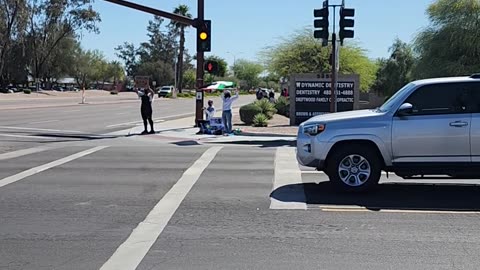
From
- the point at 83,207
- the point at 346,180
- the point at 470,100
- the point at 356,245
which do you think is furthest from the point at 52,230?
the point at 470,100

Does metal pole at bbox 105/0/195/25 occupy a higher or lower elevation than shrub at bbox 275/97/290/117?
higher

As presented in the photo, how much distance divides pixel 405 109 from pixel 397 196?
1.40 meters

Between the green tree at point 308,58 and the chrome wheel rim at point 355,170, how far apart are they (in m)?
33.3

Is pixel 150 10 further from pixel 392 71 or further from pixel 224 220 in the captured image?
pixel 392 71

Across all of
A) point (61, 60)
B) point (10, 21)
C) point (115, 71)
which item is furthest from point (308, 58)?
point (115, 71)

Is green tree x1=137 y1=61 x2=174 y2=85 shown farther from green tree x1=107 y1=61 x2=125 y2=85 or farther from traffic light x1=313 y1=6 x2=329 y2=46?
traffic light x1=313 y1=6 x2=329 y2=46

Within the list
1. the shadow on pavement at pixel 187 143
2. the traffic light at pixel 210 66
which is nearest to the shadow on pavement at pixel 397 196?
the shadow on pavement at pixel 187 143

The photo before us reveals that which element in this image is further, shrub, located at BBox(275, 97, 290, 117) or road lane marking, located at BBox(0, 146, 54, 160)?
shrub, located at BBox(275, 97, 290, 117)

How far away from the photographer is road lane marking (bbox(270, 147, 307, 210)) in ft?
29.7

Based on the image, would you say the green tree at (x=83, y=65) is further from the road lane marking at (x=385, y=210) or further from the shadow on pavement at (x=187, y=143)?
the road lane marking at (x=385, y=210)

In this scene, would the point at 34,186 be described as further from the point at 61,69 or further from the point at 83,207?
the point at 61,69

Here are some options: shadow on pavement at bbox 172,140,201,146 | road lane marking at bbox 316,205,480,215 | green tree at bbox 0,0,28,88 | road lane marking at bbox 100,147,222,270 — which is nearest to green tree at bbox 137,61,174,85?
green tree at bbox 0,0,28,88

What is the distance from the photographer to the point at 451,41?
34438 millimetres

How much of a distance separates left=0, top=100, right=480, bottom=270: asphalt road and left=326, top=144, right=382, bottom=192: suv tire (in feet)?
0.69
